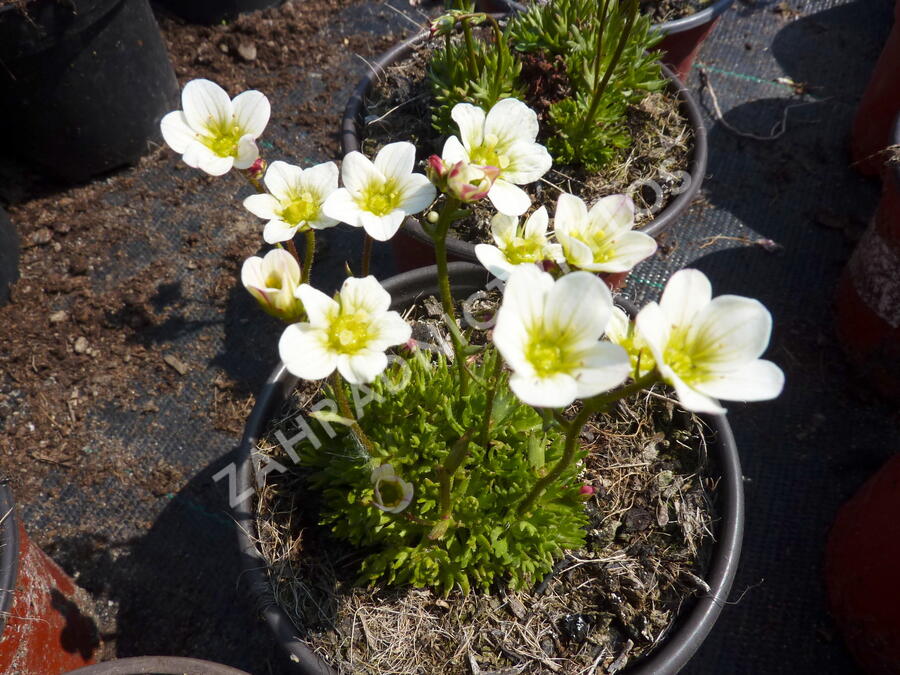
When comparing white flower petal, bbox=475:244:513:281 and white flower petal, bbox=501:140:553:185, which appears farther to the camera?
A: white flower petal, bbox=501:140:553:185

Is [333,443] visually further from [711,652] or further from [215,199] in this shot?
[215,199]

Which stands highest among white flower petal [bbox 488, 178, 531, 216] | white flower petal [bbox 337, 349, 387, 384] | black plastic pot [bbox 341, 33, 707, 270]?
white flower petal [bbox 488, 178, 531, 216]

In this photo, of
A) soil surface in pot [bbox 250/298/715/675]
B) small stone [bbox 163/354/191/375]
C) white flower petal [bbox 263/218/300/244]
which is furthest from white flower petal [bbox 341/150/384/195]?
small stone [bbox 163/354/191/375]

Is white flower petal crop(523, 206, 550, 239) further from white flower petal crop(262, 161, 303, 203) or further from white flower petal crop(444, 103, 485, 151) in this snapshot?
white flower petal crop(262, 161, 303, 203)

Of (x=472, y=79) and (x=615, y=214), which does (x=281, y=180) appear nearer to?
(x=615, y=214)

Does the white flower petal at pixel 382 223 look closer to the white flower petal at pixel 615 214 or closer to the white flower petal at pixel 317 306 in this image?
the white flower petal at pixel 317 306

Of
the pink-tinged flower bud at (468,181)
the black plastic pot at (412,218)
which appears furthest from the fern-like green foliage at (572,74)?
the pink-tinged flower bud at (468,181)

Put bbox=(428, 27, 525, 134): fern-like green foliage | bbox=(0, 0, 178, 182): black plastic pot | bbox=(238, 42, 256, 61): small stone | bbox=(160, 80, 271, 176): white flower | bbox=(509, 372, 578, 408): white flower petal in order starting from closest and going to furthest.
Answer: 1. bbox=(509, 372, 578, 408): white flower petal
2. bbox=(160, 80, 271, 176): white flower
3. bbox=(428, 27, 525, 134): fern-like green foliage
4. bbox=(0, 0, 178, 182): black plastic pot
5. bbox=(238, 42, 256, 61): small stone
